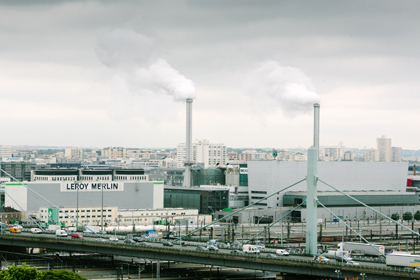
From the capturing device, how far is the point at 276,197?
115m

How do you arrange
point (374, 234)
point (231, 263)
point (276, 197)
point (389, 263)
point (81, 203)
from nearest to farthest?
point (389, 263)
point (231, 263)
point (374, 234)
point (81, 203)
point (276, 197)

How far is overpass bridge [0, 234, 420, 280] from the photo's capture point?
4638 cm

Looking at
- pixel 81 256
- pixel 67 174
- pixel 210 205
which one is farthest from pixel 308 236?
pixel 67 174

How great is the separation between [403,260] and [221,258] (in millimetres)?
13102

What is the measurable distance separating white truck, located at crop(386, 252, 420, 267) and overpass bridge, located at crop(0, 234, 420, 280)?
666 mm

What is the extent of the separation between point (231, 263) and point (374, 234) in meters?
43.1

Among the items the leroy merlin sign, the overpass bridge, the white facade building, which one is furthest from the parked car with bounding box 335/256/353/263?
the leroy merlin sign

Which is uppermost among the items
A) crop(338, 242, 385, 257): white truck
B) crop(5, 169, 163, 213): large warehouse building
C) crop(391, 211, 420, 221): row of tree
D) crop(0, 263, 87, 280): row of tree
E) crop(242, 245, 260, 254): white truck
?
crop(5, 169, 163, 213): large warehouse building

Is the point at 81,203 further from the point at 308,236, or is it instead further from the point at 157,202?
the point at 308,236

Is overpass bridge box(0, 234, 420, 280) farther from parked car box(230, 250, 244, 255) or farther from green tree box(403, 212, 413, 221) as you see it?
green tree box(403, 212, 413, 221)

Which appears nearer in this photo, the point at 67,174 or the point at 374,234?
the point at 374,234

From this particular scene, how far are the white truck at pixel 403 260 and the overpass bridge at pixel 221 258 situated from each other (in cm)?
67

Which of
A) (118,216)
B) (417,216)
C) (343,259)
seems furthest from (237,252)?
(417,216)

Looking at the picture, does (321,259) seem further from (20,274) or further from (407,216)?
(407,216)
